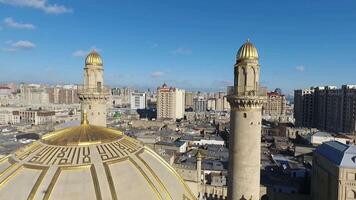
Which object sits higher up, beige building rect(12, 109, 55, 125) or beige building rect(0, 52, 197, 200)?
beige building rect(0, 52, 197, 200)

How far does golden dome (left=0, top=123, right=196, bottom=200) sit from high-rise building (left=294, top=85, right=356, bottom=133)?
54.1m

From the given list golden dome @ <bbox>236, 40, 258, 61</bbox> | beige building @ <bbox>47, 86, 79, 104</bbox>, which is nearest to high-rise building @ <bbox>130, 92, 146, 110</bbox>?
beige building @ <bbox>47, 86, 79, 104</bbox>

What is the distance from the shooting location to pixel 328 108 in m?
63.8

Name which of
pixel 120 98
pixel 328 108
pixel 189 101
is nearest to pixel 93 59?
pixel 328 108

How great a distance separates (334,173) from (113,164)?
16610 mm

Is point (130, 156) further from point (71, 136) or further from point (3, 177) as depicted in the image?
point (3, 177)

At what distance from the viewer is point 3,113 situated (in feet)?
295

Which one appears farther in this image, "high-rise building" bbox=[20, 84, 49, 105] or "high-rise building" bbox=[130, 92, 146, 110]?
"high-rise building" bbox=[130, 92, 146, 110]

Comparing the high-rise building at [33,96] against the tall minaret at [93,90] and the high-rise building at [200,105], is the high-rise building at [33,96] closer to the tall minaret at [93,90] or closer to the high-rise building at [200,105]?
the high-rise building at [200,105]

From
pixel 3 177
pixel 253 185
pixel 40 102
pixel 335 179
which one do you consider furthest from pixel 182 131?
pixel 40 102

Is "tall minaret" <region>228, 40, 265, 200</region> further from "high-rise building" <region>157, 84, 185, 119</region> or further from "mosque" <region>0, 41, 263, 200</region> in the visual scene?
"high-rise building" <region>157, 84, 185, 119</region>

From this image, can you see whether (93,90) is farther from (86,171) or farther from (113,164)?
(86,171)

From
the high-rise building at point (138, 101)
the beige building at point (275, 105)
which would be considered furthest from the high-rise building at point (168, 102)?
the high-rise building at point (138, 101)

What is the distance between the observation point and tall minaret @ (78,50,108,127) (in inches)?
700
